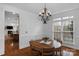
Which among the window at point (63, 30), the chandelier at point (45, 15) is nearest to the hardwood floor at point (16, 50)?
the window at point (63, 30)

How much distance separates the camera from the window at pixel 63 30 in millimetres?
→ 1455

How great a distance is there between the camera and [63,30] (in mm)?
1452

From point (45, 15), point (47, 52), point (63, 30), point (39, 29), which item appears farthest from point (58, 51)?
point (45, 15)

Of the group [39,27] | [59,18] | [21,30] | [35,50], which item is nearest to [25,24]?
[21,30]

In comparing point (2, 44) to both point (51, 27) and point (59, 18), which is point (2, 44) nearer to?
point (51, 27)

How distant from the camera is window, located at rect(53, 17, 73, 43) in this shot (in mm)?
1455

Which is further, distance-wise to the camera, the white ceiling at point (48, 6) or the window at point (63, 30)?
the window at point (63, 30)

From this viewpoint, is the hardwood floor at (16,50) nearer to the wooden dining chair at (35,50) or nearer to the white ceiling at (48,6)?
the wooden dining chair at (35,50)

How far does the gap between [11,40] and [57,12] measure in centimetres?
87

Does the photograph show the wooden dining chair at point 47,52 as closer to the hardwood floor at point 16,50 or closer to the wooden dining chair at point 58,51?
the wooden dining chair at point 58,51

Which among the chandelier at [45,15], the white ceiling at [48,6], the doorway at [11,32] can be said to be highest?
the white ceiling at [48,6]

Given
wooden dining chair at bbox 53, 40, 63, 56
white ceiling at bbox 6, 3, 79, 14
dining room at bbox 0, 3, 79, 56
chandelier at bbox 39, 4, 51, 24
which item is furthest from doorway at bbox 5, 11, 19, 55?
wooden dining chair at bbox 53, 40, 63, 56

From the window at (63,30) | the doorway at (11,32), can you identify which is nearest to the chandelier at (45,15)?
the window at (63,30)

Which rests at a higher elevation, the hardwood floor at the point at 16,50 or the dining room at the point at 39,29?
the dining room at the point at 39,29
